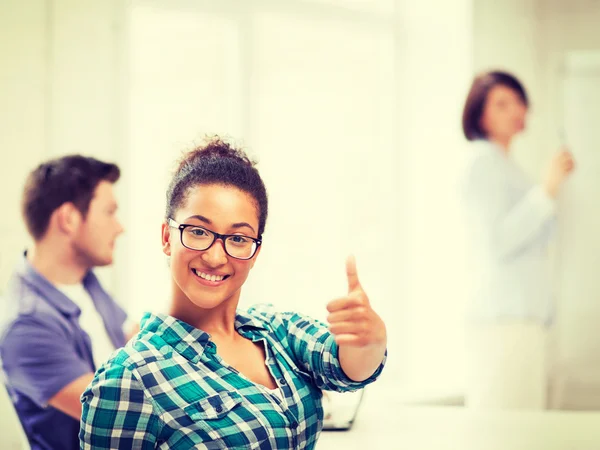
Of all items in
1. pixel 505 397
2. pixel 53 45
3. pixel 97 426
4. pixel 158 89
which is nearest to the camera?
pixel 97 426

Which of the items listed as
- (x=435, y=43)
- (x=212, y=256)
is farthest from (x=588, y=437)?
(x=435, y=43)

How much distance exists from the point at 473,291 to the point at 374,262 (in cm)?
52

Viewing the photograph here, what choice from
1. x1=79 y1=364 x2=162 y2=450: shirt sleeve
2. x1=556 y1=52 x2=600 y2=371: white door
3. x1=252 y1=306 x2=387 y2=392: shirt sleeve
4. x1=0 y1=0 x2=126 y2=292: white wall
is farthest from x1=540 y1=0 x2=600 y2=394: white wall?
x1=79 y1=364 x2=162 y2=450: shirt sleeve

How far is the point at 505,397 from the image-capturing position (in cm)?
286

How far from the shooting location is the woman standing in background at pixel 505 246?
2883 mm

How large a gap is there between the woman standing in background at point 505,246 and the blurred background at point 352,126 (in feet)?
0.22

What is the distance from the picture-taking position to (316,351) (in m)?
0.96

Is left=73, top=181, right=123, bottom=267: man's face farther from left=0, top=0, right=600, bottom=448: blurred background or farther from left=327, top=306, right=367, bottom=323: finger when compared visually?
left=327, top=306, right=367, bottom=323: finger

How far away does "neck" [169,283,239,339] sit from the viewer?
911 millimetres

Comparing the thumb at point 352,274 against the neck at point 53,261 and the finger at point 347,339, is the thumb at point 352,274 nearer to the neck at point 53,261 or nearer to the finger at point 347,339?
the finger at point 347,339

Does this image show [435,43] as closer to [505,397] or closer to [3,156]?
[505,397]

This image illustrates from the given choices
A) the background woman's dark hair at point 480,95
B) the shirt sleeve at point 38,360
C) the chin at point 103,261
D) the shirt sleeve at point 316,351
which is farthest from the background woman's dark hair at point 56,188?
the background woman's dark hair at point 480,95

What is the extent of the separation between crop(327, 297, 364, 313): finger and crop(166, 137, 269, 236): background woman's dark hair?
17 cm

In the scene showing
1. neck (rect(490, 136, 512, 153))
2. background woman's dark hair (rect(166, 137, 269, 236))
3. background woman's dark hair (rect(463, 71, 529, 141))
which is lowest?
background woman's dark hair (rect(166, 137, 269, 236))
